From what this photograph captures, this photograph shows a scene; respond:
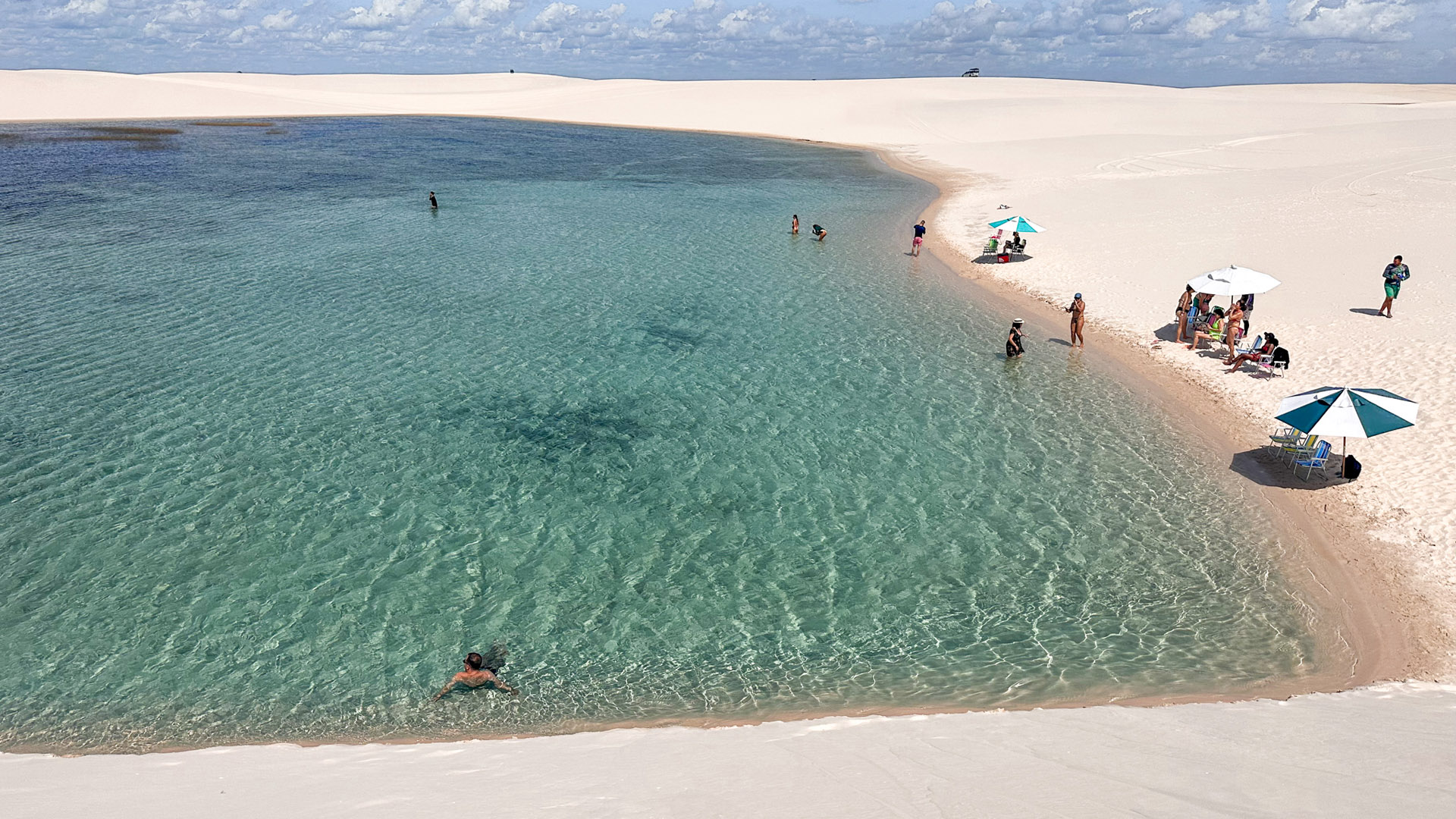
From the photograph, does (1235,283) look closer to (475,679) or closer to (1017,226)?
(1017,226)

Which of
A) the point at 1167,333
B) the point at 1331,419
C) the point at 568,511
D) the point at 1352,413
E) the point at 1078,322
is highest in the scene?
the point at 1352,413

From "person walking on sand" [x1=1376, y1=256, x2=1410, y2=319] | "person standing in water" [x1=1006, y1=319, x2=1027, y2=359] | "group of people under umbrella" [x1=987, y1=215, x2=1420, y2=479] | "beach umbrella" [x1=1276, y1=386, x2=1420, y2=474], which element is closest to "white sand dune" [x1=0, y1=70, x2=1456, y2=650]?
"person walking on sand" [x1=1376, y1=256, x2=1410, y2=319]

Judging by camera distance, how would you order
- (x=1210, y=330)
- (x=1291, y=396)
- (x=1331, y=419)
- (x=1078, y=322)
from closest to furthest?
(x=1331, y=419) → (x=1291, y=396) → (x=1210, y=330) → (x=1078, y=322)

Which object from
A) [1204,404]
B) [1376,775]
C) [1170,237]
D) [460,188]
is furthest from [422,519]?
[460,188]

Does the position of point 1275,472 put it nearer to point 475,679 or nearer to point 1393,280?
point 1393,280

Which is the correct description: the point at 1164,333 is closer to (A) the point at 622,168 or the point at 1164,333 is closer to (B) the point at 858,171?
(B) the point at 858,171

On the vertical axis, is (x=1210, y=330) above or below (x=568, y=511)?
above

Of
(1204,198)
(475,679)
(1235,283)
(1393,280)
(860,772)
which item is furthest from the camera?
(1204,198)

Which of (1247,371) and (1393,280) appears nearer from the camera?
(1247,371)

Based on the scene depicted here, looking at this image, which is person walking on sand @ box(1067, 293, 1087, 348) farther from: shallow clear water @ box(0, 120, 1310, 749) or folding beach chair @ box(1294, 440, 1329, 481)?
folding beach chair @ box(1294, 440, 1329, 481)

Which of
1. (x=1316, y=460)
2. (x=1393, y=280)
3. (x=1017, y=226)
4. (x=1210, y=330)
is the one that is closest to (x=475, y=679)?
(x=1316, y=460)
